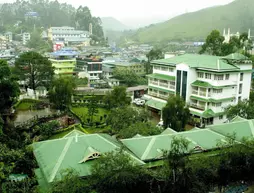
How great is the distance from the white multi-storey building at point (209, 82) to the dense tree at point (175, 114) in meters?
4.35

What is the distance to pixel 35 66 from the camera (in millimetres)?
34000

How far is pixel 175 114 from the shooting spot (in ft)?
76.3

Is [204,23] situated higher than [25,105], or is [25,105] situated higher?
[204,23]

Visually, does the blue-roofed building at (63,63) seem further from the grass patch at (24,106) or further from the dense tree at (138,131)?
the dense tree at (138,131)

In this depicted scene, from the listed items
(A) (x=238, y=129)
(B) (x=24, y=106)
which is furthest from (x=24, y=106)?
(A) (x=238, y=129)

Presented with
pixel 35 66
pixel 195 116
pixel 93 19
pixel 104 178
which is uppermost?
pixel 93 19

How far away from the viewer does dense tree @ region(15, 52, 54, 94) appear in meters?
33.7

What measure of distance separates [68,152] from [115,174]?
280cm

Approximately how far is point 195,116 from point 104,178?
720 inches

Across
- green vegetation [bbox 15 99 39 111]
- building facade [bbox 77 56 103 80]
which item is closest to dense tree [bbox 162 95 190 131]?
green vegetation [bbox 15 99 39 111]

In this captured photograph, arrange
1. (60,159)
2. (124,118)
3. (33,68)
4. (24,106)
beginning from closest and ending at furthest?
(60,159) < (124,118) < (24,106) < (33,68)

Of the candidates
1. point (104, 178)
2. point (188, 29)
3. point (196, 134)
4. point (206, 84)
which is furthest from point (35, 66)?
point (188, 29)

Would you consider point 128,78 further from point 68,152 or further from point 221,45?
point 68,152

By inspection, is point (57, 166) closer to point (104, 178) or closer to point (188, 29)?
point (104, 178)
